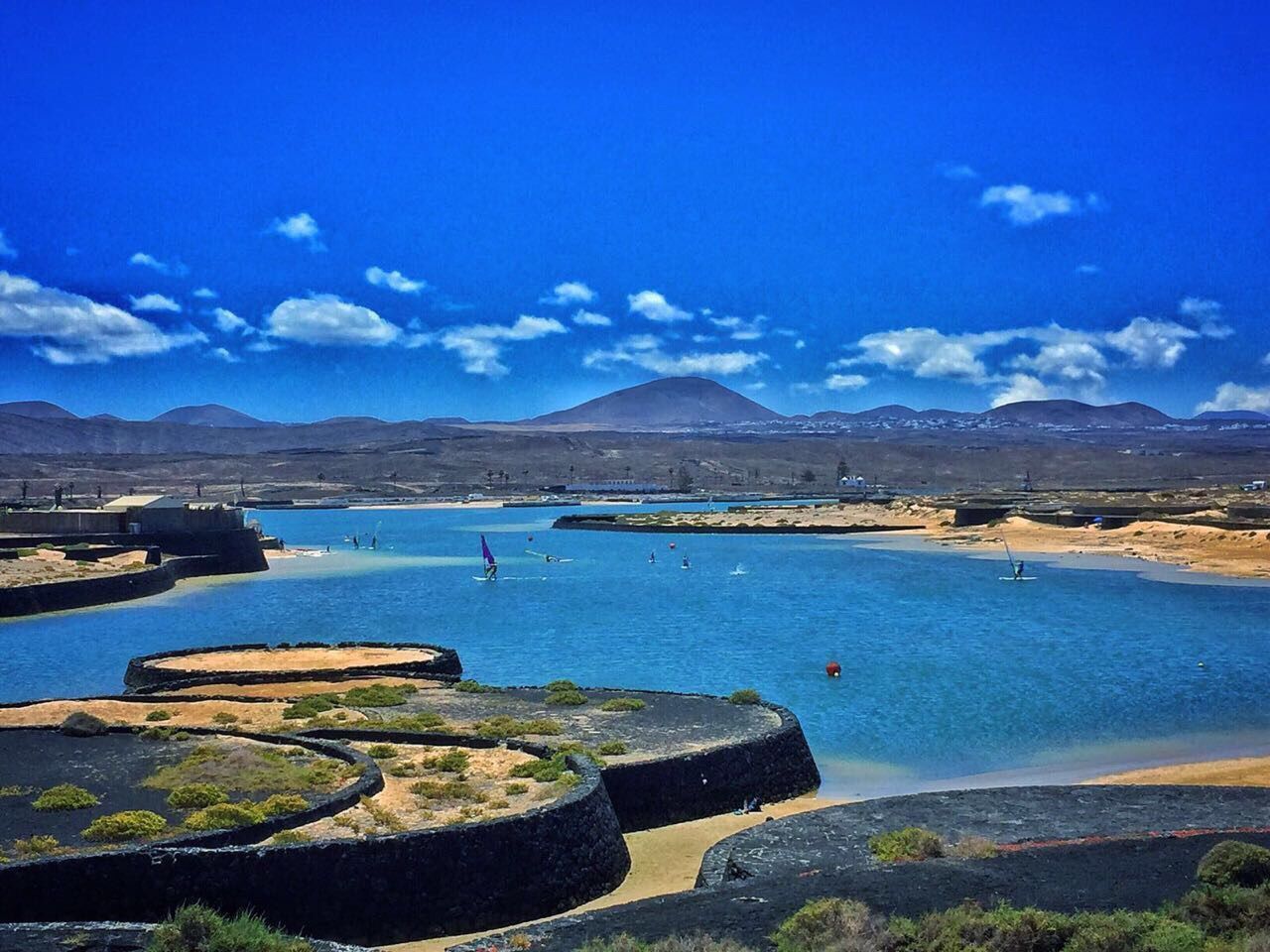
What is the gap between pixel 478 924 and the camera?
16859 mm

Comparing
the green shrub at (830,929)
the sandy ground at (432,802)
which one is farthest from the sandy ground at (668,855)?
the green shrub at (830,929)

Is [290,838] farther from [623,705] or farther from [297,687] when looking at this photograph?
[297,687]

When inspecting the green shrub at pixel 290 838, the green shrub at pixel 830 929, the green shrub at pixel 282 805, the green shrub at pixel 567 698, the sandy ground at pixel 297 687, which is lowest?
the sandy ground at pixel 297 687

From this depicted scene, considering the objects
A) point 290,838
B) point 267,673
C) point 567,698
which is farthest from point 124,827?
point 267,673

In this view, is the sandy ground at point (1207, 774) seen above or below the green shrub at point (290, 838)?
below

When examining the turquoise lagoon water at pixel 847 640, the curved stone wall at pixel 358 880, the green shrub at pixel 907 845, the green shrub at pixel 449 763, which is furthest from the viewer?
the turquoise lagoon water at pixel 847 640

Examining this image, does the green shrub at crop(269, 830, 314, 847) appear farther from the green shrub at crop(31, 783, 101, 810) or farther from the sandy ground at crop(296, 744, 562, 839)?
the green shrub at crop(31, 783, 101, 810)

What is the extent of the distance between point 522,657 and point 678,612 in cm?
1703

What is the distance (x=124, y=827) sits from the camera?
17016 mm

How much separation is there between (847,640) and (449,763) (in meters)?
30.6

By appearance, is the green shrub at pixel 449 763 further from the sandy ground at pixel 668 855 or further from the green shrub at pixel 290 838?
the green shrub at pixel 290 838

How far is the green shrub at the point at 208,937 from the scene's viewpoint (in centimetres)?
1090

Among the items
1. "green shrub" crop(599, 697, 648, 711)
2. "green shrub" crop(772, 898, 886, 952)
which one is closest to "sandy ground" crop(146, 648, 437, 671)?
"green shrub" crop(599, 697, 648, 711)

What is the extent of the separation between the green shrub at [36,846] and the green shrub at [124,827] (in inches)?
20.8
